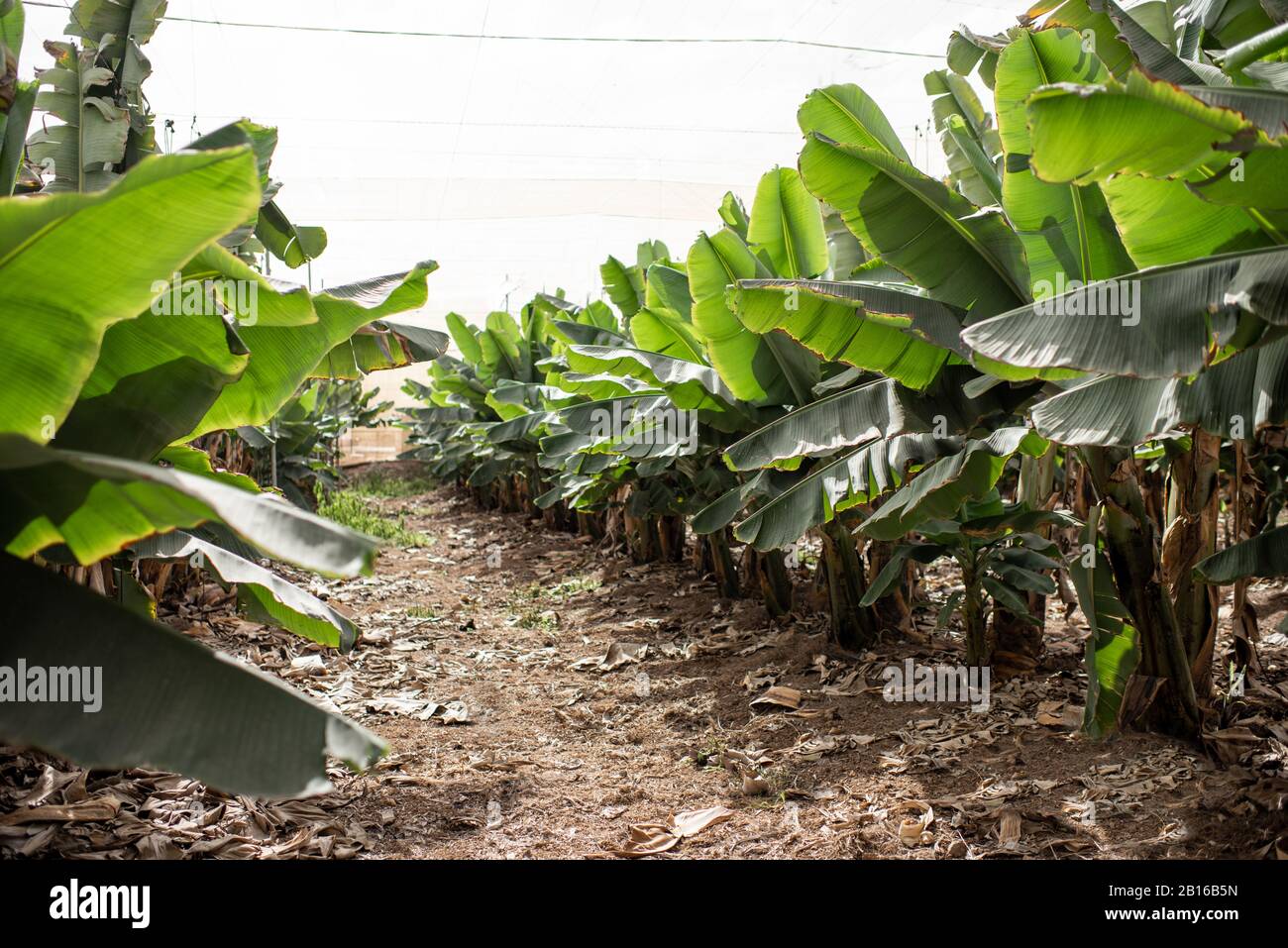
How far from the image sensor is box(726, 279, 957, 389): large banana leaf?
362 cm

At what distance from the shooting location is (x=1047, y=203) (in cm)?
331

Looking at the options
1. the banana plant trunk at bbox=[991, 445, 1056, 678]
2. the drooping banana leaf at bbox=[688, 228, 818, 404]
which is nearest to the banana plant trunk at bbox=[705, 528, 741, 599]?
the drooping banana leaf at bbox=[688, 228, 818, 404]

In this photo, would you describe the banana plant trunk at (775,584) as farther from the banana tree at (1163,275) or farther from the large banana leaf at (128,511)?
the large banana leaf at (128,511)

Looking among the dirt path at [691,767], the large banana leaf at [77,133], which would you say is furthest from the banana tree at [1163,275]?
the large banana leaf at [77,133]

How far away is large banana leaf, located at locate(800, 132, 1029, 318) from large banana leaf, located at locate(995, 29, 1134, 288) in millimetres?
115

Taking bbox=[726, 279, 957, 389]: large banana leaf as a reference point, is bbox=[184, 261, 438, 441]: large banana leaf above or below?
below

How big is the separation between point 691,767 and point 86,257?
3.52m

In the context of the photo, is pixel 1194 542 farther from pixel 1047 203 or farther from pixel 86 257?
pixel 86 257

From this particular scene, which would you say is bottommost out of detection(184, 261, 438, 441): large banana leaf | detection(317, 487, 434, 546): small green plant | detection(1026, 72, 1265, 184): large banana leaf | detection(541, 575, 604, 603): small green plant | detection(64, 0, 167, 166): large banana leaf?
detection(541, 575, 604, 603): small green plant

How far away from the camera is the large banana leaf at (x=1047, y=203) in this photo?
9.74 ft

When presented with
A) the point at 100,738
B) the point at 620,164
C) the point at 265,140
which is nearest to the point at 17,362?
the point at 100,738

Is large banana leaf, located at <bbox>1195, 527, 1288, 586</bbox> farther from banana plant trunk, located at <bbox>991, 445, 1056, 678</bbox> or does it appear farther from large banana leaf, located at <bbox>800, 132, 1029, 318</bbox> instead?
banana plant trunk, located at <bbox>991, 445, 1056, 678</bbox>

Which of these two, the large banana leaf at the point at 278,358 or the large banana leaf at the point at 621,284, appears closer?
the large banana leaf at the point at 278,358
